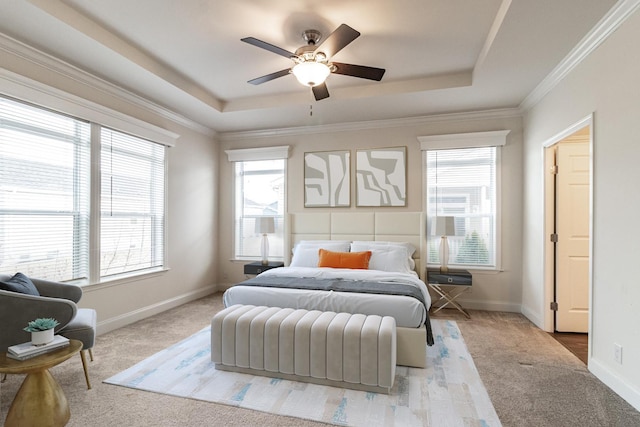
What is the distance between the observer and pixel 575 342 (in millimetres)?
3336

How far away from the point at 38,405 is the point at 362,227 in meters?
3.93

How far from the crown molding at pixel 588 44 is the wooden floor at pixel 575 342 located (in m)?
2.68

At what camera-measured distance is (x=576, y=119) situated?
2957mm

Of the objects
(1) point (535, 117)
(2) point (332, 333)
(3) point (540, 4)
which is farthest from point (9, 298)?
(1) point (535, 117)

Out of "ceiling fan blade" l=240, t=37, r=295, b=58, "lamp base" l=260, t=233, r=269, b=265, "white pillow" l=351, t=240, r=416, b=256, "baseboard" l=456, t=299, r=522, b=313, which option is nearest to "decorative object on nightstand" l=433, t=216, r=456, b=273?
"white pillow" l=351, t=240, r=416, b=256

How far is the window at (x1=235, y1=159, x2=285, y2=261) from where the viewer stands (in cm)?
541

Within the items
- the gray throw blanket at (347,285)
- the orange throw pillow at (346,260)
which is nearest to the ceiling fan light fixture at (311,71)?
the gray throw blanket at (347,285)

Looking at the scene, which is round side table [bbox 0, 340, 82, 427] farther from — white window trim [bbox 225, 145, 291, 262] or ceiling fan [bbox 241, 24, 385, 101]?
white window trim [bbox 225, 145, 291, 262]

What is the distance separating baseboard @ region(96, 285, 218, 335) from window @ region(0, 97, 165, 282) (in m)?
0.52

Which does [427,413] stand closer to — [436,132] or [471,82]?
[471,82]

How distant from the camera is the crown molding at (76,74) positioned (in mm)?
2732

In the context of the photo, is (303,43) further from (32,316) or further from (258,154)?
(32,316)

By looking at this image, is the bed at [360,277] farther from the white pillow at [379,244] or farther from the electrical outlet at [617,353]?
the electrical outlet at [617,353]

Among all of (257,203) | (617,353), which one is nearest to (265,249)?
(257,203)
